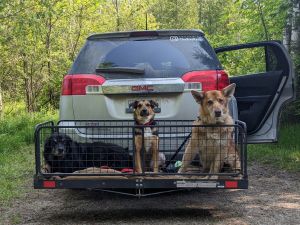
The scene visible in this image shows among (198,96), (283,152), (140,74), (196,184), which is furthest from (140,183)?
(283,152)

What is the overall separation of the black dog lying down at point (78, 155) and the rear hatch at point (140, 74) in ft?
1.76

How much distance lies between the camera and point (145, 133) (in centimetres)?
485

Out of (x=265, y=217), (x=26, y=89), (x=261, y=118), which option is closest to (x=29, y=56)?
(x=26, y=89)

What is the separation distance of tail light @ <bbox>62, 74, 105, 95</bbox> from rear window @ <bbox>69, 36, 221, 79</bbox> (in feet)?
0.26

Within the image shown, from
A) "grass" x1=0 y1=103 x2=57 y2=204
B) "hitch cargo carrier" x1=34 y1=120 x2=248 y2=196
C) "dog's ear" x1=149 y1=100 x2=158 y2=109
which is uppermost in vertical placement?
"dog's ear" x1=149 y1=100 x2=158 y2=109

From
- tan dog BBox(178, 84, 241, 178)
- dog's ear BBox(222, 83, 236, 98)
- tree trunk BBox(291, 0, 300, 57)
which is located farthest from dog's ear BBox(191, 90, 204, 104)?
tree trunk BBox(291, 0, 300, 57)

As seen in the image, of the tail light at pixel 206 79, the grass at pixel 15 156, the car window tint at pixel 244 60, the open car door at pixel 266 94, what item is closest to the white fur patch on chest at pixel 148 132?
the tail light at pixel 206 79

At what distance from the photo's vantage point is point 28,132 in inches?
465

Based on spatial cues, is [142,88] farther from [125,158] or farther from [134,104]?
[125,158]

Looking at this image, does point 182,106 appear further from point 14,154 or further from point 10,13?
point 10,13

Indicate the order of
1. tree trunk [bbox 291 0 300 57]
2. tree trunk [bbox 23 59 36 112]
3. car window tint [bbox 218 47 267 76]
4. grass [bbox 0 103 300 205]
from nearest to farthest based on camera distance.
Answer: grass [bbox 0 103 300 205] → tree trunk [bbox 291 0 300 57] → car window tint [bbox 218 47 267 76] → tree trunk [bbox 23 59 36 112]

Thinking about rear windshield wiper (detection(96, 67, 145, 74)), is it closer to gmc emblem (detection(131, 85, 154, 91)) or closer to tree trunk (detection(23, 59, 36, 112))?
gmc emblem (detection(131, 85, 154, 91))

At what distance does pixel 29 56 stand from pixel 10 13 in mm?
7061

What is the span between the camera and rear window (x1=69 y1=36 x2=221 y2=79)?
215 inches
